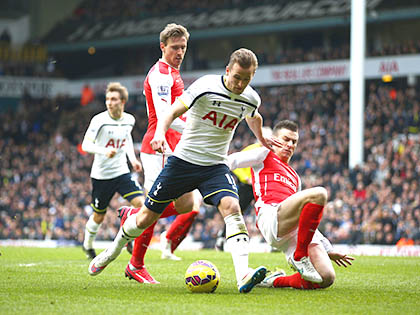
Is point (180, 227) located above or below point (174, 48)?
below

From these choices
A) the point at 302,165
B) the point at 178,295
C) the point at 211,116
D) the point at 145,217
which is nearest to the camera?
the point at 178,295

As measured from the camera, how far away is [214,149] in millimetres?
6504

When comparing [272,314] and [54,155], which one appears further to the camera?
[54,155]

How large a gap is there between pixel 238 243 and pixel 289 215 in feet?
2.26

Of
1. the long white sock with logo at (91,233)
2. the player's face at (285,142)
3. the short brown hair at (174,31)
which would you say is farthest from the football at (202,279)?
the long white sock with logo at (91,233)

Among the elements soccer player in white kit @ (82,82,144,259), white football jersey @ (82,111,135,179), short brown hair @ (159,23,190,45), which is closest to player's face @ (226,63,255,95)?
short brown hair @ (159,23,190,45)

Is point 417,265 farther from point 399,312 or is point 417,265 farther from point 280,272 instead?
point 399,312

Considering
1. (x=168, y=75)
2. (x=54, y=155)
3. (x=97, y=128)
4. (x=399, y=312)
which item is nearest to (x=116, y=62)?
(x=54, y=155)

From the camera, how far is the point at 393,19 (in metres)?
27.7

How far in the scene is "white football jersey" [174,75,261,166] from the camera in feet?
20.5

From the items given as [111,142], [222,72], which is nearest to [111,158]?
[111,142]

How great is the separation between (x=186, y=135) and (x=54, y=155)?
2651cm

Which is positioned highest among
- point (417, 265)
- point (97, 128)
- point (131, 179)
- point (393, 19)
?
point (393, 19)

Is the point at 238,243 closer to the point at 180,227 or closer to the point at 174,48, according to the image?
the point at 174,48
